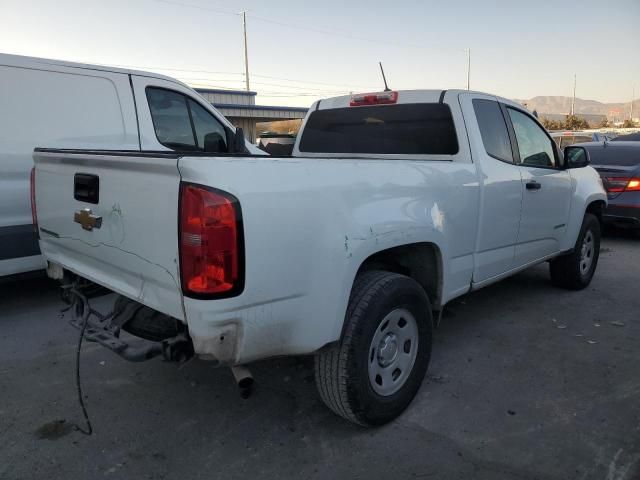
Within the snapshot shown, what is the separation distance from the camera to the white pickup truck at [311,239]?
2076mm

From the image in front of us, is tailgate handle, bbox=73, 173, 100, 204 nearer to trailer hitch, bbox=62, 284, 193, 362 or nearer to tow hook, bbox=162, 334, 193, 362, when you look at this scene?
trailer hitch, bbox=62, 284, 193, 362

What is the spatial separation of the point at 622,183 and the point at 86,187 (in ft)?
25.7

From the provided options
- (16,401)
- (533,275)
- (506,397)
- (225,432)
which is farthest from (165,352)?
(533,275)

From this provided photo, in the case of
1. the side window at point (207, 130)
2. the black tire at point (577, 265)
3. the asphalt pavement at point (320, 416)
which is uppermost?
the side window at point (207, 130)

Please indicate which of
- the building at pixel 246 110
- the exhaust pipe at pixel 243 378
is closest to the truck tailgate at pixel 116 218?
the exhaust pipe at pixel 243 378

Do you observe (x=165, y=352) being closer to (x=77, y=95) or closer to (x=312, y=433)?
(x=312, y=433)

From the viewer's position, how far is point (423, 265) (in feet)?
10.7

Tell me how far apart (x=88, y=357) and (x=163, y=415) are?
1084 mm

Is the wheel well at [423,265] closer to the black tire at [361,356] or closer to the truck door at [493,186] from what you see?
the black tire at [361,356]

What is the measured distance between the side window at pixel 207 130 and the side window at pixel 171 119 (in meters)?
0.07

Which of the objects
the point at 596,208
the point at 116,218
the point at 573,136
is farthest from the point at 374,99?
the point at 573,136

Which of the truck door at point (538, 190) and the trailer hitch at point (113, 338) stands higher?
the truck door at point (538, 190)

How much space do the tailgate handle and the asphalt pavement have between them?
1268 mm

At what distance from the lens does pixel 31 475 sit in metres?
2.45
